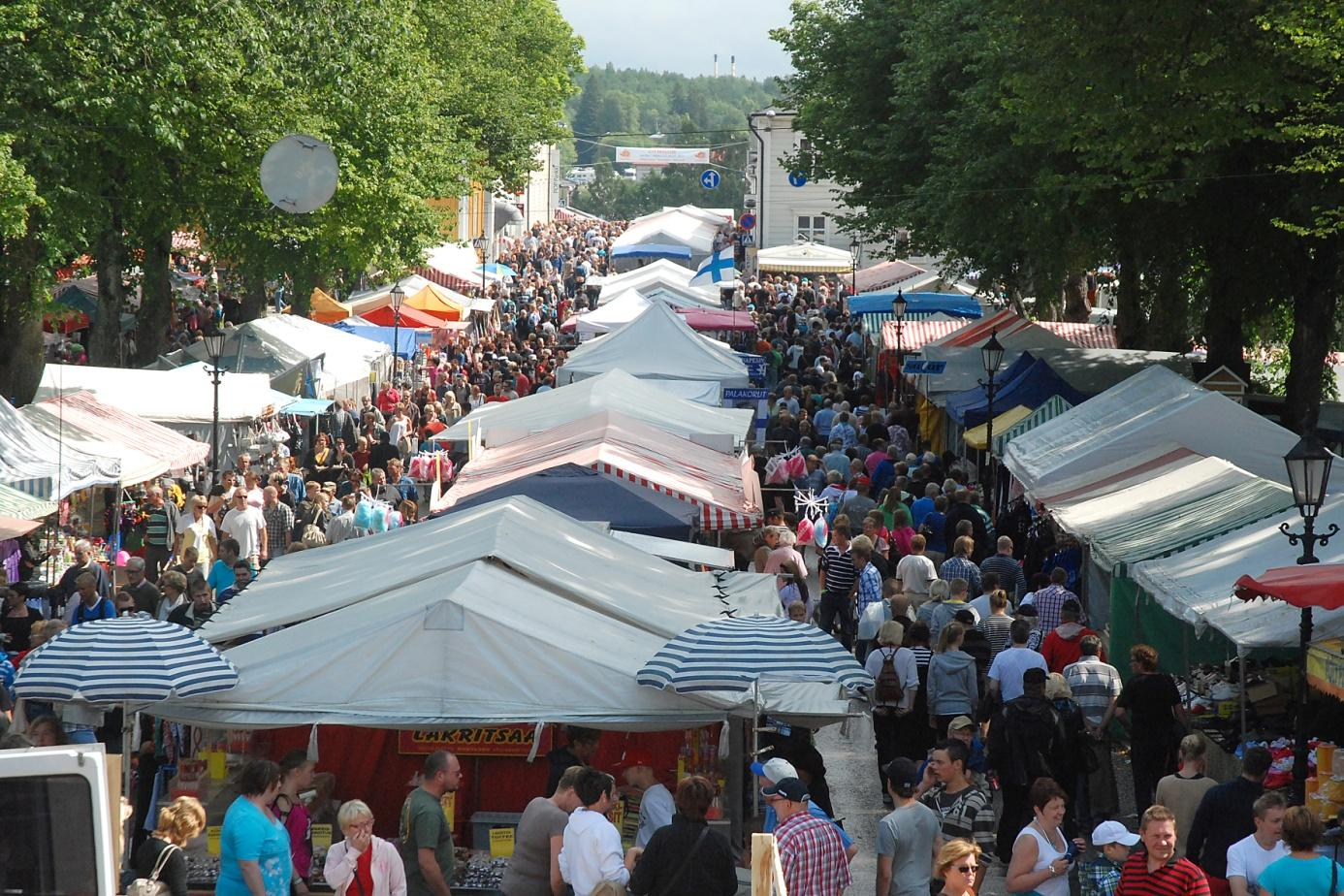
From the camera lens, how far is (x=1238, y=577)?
36.0 feet

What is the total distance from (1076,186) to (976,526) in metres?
4.82

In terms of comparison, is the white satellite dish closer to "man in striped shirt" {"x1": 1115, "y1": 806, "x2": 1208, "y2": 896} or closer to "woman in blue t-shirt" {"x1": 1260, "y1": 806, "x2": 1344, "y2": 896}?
"man in striped shirt" {"x1": 1115, "y1": 806, "x2": 1208, "y2": 896}

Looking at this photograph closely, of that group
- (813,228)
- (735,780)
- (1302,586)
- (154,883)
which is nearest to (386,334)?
(735,780)

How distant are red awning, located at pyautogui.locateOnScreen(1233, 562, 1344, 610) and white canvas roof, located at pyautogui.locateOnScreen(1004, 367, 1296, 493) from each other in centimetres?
590

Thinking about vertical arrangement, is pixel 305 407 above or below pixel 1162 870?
below

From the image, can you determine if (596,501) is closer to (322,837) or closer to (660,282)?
(322,837)

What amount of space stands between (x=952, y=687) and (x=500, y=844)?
3773 millimetres

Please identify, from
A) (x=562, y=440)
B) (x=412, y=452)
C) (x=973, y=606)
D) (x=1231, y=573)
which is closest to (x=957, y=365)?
(x=412, y=452)

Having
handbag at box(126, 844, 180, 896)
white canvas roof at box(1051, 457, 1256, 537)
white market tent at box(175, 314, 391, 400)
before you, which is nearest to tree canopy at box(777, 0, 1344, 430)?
→ white canvas roof at box(1051, 457, 1256, 537)

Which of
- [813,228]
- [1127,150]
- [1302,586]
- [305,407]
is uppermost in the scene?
[1127,150]

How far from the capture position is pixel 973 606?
44.4 feet

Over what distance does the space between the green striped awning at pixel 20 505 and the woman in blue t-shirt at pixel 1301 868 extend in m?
10.9

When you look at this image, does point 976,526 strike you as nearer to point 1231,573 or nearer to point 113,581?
point 1231,573

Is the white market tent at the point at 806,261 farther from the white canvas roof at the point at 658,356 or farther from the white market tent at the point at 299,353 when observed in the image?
the white canvas roof at the point at 658,356
